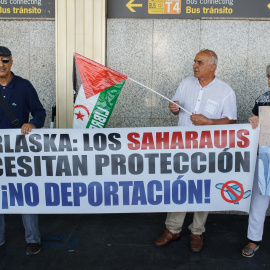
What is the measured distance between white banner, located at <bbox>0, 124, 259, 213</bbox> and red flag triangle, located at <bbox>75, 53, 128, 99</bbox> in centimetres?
50

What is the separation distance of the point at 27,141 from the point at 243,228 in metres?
2.69

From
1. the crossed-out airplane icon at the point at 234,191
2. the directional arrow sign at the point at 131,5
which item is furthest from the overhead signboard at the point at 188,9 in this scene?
the crossed-out airplane icon at the point at 234,191

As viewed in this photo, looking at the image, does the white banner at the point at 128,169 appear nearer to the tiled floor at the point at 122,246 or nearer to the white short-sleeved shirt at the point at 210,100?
the white short-sleeved shirt at the point at 210,100

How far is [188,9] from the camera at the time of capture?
5.16m

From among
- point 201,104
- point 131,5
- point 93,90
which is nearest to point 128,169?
point 93,90

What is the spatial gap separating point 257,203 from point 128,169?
130 cm

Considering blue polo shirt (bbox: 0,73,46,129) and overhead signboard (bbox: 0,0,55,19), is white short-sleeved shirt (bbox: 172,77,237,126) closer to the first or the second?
blue polo shirt (bbox: 0,73,46,129)

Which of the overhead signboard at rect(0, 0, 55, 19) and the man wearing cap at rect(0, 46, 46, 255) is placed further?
the overhead signboard at rect(0, 0, 55, 19)

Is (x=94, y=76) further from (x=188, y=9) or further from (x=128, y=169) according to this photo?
(x=188, y=9)

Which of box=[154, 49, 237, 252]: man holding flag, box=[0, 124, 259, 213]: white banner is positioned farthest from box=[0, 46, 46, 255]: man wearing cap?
box=[154, 49, 237, 252]: man holding flag

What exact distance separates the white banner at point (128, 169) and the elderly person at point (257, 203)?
7 cm

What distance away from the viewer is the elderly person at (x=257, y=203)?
3793mm

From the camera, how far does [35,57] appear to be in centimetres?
541

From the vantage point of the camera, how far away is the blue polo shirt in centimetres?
391
